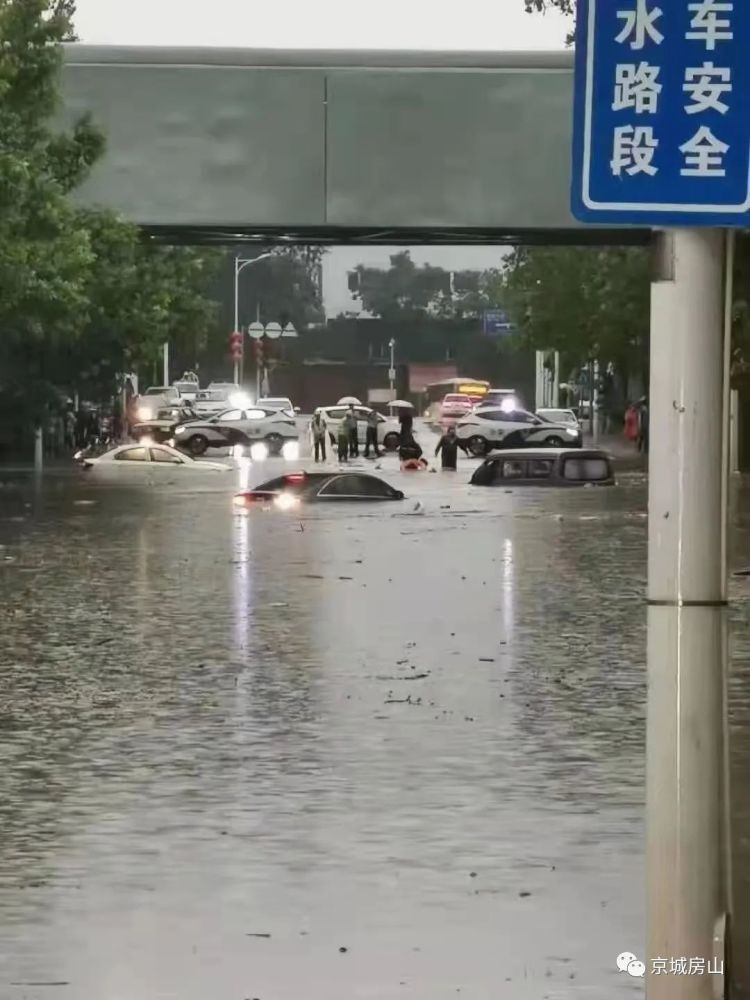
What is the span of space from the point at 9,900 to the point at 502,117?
41358 mm

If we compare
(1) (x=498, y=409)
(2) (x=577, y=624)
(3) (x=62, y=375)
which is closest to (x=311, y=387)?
(1) (x=498, y=409)

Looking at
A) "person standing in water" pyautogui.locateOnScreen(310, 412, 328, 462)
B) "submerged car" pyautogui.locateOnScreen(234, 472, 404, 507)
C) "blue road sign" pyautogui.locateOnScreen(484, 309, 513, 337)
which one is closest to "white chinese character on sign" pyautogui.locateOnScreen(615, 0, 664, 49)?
"submerged car" pyautogui.locateOnScreen(234, 472, 404, 507)

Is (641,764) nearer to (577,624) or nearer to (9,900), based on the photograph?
(9,900)

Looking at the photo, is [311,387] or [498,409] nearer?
[498,409]

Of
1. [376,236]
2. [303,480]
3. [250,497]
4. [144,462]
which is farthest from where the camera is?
[144,462]

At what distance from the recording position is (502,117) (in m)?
49.7

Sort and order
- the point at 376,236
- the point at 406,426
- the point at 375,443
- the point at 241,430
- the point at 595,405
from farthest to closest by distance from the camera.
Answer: the point at 595,405
the point at 241,430
the point at 375,443
the point at 406,426
the point at 376,236

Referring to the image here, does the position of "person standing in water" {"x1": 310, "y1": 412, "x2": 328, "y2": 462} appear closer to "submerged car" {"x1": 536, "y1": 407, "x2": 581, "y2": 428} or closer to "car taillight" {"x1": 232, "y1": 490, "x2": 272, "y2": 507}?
"submerged car" {"x1": 536, "y1": 407, "x2": 581, "y2": 428}

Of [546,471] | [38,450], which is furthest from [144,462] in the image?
[546,471]

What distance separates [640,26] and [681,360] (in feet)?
2.78

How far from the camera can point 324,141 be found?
5012 centimetres

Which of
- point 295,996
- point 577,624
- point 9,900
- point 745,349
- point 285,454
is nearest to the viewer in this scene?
point 295,996

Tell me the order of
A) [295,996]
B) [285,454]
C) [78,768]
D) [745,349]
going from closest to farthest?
[295,996] → [78,768] → [745,349] → [285,454]

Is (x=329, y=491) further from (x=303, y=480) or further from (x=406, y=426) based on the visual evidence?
(x=406, y=426)
